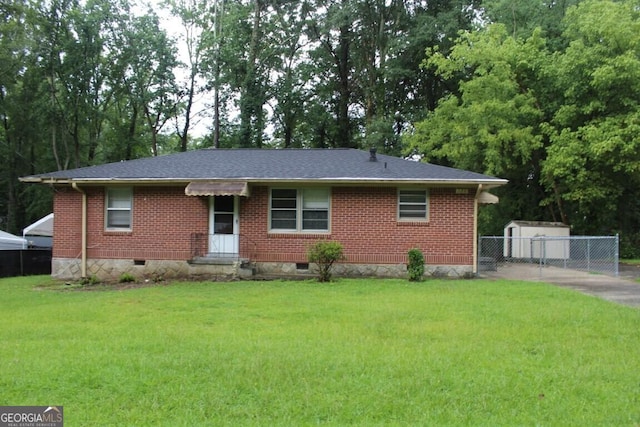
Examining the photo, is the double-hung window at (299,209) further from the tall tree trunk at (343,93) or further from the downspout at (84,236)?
the tall tree trunk at (343,93)

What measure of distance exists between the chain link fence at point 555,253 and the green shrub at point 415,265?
4.34 meters

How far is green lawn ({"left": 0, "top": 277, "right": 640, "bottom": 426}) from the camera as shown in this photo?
4082 millimetres

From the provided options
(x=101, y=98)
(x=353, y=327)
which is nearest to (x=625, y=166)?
(x=353, y=327)

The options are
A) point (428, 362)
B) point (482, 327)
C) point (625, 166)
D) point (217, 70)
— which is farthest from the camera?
point (217, 70)

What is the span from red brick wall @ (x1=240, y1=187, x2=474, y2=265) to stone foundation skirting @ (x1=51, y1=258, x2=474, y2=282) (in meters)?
0.21

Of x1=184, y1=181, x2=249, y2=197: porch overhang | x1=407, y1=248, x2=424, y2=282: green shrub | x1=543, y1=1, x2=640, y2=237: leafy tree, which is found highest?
x1=543, y1=1, x2=640, y2=237: leafy tree

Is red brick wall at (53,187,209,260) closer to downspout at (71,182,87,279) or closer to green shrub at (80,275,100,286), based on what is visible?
downspout at (71,182,87,279)

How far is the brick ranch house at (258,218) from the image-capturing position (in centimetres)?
1416

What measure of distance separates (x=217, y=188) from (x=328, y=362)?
30.4 feet

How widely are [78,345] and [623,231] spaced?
2705 centimetres

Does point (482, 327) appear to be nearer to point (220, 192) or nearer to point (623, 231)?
point (220, 192)

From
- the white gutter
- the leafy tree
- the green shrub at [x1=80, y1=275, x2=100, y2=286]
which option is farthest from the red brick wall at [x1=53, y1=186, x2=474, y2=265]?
the leafy tree

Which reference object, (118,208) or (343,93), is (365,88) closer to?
(343,93)

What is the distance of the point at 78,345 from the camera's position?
19.9 feet
